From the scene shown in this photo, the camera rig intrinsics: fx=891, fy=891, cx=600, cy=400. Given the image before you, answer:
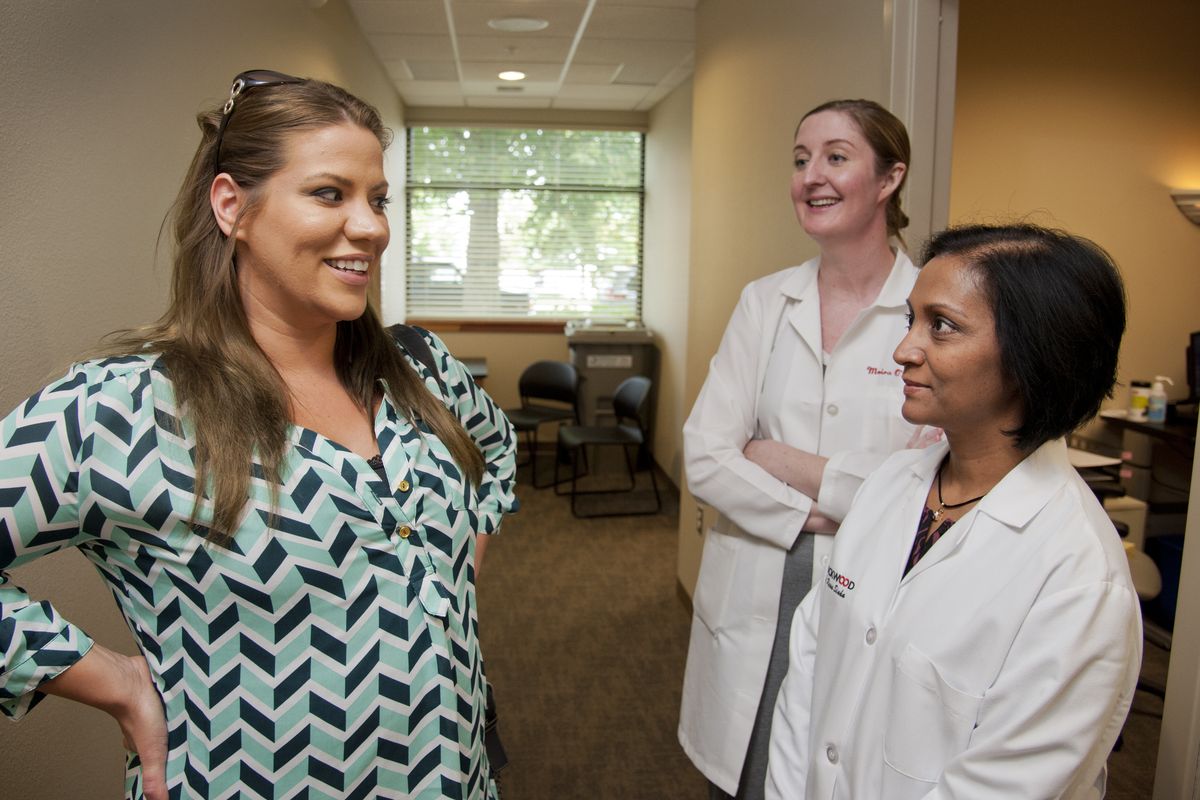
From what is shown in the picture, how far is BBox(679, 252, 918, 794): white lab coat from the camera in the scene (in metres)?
1.81

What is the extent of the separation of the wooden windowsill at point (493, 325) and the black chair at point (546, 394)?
0.89 meters

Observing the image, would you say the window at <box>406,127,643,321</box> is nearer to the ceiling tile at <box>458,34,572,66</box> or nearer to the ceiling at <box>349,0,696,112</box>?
the ceiling at <box>349,0,696,112</box>

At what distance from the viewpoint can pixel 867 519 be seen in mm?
1325

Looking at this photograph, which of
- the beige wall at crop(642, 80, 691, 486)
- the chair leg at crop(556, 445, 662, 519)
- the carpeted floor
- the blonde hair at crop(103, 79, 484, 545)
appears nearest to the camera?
the blonde hair at crop(103, 79, 484, 545)

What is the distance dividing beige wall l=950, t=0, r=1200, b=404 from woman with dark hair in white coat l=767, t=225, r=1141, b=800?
3291 millimetres

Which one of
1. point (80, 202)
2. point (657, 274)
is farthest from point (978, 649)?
point (657, 274)

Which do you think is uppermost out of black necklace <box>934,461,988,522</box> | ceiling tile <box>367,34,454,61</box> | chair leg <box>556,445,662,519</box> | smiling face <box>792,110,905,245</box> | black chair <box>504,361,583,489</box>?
ceiling tile <box>367,34,454,61</box>

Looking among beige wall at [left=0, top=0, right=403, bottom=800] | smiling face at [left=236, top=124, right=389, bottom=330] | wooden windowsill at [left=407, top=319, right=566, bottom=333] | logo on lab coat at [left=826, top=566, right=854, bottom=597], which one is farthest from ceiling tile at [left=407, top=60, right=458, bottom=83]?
logo on lab coat at [left=826, top=566, right=854, bottom=597]

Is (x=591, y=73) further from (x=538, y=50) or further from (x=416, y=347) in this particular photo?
(x=416, y=347)

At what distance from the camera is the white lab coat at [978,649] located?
3.22ft

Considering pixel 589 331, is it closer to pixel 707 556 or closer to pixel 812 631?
pixel 707 556

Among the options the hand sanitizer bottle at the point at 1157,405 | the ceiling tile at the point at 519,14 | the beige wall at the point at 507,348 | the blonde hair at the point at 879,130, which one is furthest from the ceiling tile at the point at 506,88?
the blonde hair at the point at 879,130

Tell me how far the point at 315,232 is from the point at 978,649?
3.23ft

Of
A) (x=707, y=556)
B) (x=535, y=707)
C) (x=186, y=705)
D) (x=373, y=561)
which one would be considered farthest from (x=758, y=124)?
(x=186, y=705)
